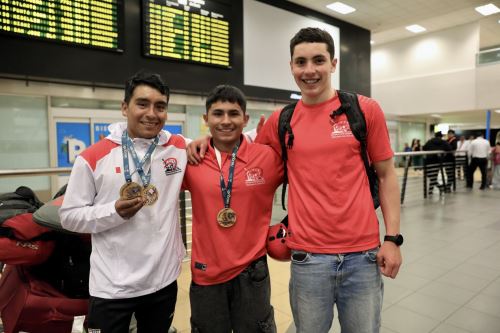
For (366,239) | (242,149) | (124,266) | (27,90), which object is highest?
(27,90)

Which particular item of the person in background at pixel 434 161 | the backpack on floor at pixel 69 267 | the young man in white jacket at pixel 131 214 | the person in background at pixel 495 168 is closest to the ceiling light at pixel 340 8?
the person in background at pixel 434 161

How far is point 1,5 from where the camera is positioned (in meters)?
4.80

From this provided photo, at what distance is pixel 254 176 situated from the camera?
6.06 ft

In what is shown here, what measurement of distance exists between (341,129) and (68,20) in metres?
5.29

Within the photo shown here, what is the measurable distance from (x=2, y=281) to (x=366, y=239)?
2207 millimetres

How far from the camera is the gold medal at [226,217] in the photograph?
177 centimetres

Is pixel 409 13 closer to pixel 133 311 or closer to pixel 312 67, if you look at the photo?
pixel 312 67

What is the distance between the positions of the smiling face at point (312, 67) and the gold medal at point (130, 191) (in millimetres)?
875

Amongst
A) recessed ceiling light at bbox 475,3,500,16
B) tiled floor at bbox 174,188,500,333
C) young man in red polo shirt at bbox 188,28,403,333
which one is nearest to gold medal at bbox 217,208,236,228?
young man in red polo shirt at bbox 188,28,403,333

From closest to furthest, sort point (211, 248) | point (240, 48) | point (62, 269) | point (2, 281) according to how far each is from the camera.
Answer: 1. point (211, 248)
2. point (62, 269)
3. point (2, 281)
4. point (240, 48)

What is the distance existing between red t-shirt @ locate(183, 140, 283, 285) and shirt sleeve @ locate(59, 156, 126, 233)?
409 millimetres

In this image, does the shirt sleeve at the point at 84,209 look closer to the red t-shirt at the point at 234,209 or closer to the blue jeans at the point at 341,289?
the red t-shirt at the point at 234,209

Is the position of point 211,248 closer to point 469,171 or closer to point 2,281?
point 2,281

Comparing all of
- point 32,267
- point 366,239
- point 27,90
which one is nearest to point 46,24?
point 27,90
